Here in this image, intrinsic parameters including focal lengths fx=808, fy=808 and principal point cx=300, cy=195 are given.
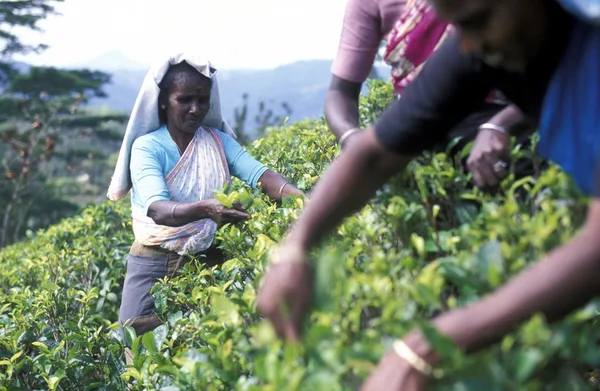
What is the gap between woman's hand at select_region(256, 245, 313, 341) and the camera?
148cm

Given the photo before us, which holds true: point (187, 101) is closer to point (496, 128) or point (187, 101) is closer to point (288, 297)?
point (496, 128)

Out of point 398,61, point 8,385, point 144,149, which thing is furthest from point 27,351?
point 398,61

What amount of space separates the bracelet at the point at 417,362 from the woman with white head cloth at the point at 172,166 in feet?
8.05

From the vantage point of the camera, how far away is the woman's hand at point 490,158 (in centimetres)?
191

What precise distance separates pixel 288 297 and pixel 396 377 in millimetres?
285

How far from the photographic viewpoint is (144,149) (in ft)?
12.5

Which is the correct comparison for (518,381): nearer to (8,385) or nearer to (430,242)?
(430,242)

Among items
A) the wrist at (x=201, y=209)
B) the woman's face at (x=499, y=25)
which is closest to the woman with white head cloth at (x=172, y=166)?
the wrist at (x=201, y=209)

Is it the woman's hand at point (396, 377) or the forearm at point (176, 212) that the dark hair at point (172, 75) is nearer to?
the forearm at point (176, 212)

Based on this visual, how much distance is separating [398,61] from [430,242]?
0.81 meters

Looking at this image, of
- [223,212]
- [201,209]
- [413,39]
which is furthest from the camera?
[201,209]

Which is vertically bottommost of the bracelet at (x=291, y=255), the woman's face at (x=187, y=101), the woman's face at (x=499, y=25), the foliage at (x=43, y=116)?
the foliage at (x=43, y=116)

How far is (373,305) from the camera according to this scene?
1.65 m

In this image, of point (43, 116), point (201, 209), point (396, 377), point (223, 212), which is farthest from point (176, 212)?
point (43, 116)
